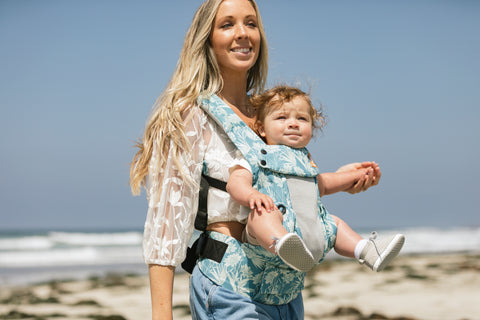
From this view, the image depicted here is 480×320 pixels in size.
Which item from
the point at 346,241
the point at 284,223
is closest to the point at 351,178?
the point at 346,241

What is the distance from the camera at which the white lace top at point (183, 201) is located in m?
2.75

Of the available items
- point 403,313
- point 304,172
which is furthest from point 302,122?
point 403,313

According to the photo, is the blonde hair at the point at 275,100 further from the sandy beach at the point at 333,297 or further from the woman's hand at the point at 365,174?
the sandy beach at the point at 333,297

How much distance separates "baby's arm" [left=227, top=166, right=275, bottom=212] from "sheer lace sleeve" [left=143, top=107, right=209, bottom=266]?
209 mm

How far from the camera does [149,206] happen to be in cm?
285

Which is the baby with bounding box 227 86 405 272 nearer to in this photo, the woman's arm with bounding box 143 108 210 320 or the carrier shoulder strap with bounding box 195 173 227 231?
the carrier shoulder strap with bounding box 195 173 227 231

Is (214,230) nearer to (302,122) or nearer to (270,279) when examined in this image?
(270,279)

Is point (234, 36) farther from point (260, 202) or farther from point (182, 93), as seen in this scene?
point (260, 202)

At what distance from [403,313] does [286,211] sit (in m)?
6.29

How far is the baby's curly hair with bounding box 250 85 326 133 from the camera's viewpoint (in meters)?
2.98

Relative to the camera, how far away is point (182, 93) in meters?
2.95

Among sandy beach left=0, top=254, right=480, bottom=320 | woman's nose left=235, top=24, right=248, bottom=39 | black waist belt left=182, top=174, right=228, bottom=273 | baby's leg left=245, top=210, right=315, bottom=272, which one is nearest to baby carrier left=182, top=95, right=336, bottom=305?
black waist belt left=182, top=174, right=228, bottom=273

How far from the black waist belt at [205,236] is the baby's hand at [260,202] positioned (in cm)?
28

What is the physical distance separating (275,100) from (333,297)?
7.15m
